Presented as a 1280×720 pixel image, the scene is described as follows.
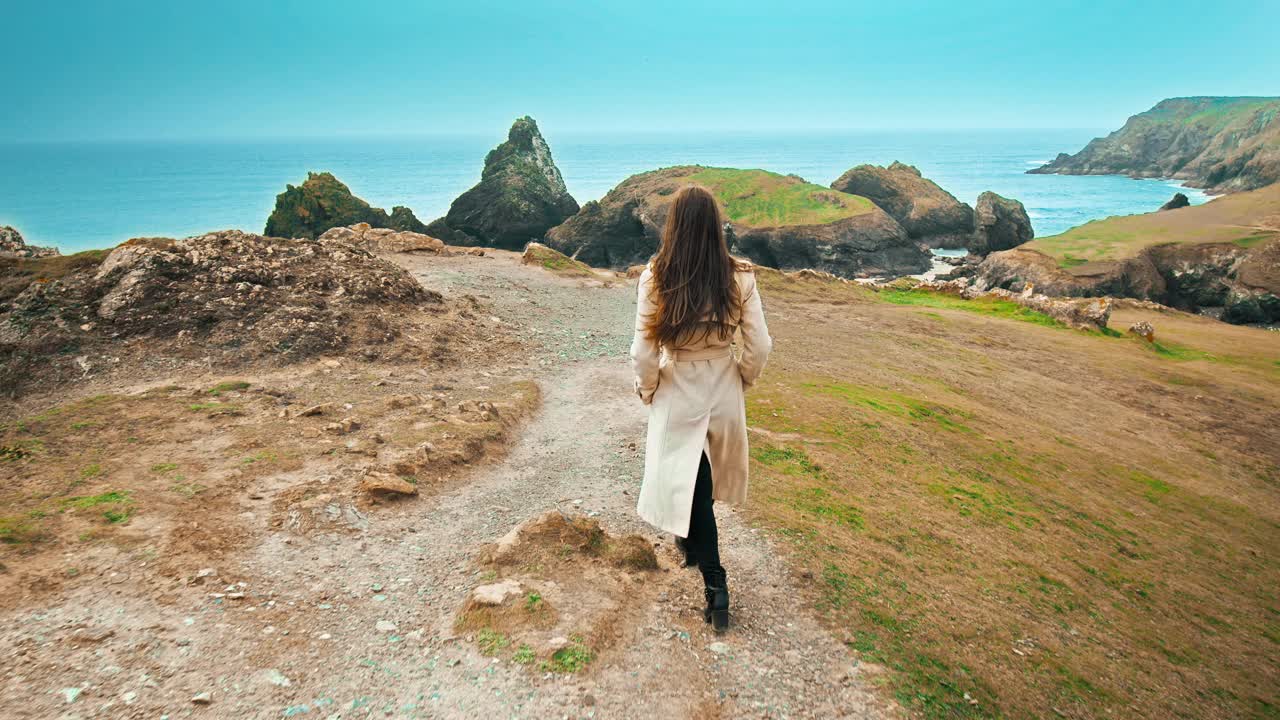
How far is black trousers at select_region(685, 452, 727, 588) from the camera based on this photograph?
4852 millimetres

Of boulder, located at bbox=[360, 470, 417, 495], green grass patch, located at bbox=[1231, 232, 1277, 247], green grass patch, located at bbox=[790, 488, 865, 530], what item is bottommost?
green grass patch, located at bbox=[790, 488, 865, 530]

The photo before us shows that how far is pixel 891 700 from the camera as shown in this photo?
4559 millimetres

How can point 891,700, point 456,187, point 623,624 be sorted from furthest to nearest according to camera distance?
point 456,187
point 623,624
point 891,700

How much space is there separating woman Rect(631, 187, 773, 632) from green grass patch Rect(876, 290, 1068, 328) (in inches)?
1081

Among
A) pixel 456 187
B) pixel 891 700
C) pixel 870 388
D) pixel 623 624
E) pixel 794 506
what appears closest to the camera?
pixel 891 700

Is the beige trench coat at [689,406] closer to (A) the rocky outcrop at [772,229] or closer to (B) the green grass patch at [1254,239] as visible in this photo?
(A) the rocky outcrop at [772,229]

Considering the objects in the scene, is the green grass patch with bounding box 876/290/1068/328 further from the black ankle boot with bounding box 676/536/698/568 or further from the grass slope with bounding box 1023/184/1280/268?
the black ankle boot with bounding box 676/536/698/568

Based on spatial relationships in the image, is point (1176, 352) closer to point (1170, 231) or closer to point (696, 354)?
point (696, 354)

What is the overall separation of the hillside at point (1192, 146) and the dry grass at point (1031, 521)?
381 ft

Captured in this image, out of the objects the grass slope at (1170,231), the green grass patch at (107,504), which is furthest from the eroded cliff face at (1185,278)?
the green grass patch at (107,504)

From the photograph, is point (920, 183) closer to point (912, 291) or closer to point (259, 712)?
point (912, 291)

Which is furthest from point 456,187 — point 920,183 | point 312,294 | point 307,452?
point 307,452

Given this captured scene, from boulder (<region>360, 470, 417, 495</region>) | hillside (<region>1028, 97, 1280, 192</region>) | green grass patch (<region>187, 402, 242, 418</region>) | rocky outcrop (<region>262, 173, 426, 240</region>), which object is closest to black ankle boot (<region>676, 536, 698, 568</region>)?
boulder (<region>360, 470, 417, 495</region>)

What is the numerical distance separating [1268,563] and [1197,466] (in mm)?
4795
